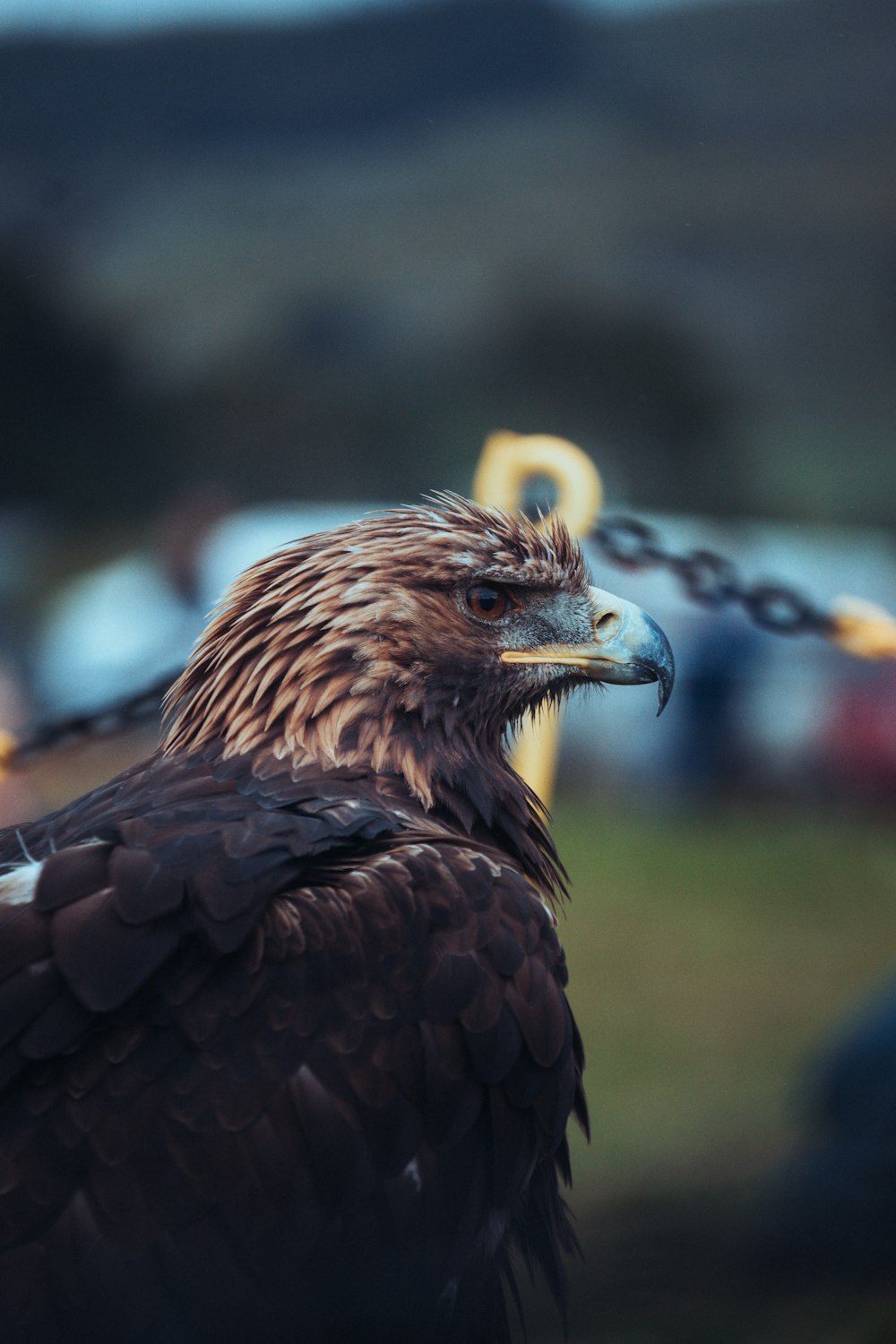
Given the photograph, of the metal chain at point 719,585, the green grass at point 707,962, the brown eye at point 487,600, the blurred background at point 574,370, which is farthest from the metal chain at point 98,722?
the green grass at point 707,962

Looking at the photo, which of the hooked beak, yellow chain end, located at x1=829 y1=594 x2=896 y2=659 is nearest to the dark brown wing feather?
the hooked beak

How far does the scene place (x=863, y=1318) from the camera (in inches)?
133

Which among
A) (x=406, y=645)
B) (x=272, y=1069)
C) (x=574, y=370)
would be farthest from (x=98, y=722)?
(x=574, y=370)

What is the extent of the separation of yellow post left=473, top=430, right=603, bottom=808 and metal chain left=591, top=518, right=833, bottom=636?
3.2 inches

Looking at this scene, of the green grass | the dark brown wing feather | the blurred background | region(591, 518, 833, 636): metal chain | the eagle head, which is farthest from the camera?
the blurred background

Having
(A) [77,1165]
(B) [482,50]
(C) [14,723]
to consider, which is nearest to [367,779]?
(A) [77,1165]

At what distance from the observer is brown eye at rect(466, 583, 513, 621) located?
6.97ft

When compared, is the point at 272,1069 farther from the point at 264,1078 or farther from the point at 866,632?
the point at 866,632

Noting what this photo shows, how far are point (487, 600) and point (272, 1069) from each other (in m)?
0.82

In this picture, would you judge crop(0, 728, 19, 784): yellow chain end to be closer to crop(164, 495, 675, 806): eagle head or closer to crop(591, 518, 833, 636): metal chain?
crop(164, 495, 675, 806): eagle head

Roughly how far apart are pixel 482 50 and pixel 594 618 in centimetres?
520

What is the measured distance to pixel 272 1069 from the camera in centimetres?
163

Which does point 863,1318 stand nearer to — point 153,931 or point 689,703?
point 153,931

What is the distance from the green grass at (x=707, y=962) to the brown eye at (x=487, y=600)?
2587 millimetres
